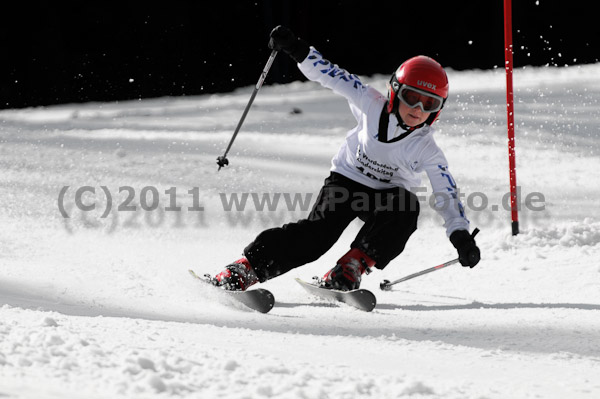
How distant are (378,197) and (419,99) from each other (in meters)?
0.46

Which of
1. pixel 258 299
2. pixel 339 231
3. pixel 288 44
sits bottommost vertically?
pixel 258 299

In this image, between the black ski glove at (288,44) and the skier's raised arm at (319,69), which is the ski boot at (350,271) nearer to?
the skier's raised arm at (319,69)

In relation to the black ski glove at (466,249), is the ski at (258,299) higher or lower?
lower

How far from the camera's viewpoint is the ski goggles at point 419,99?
128 inches

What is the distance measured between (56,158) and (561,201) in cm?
396

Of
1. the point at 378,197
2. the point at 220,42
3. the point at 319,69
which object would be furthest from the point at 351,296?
the point at 220,42

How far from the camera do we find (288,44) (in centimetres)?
360

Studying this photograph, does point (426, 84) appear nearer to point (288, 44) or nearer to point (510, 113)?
point (288, 44)

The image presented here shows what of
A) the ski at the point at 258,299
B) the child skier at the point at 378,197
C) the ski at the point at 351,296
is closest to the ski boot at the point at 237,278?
the child skier at the point at 378,197

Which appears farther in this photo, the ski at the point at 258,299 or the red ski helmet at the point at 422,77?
the red ski helmet at the point at 422,77

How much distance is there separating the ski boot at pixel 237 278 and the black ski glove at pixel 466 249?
0.86 metres

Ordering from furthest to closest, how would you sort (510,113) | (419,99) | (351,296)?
(510,113), (419,99), (351,296)

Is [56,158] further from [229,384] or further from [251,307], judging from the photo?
[229,384]

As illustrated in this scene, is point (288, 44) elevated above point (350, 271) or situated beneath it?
elevated above
